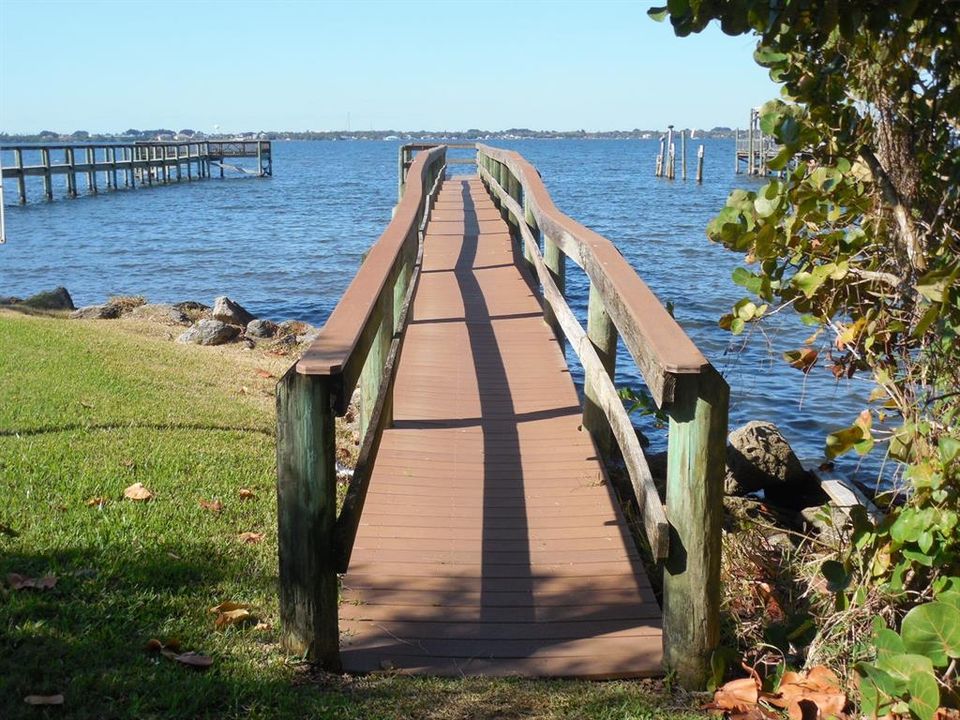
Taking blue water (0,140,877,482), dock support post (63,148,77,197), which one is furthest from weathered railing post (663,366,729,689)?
dock support post (63,148,77,197)

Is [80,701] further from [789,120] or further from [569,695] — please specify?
[789,120]

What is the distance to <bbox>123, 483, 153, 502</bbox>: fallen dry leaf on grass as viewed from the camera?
532cm

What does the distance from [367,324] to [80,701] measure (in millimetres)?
1630

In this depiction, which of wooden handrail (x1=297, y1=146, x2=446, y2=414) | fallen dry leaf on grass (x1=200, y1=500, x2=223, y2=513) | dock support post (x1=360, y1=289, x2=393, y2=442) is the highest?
wooden handrail (x1=297, y1=146, x2=446, y2=414)

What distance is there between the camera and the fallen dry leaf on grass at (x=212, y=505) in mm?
5312

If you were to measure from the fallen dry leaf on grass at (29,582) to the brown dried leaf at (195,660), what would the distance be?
30.7 inches

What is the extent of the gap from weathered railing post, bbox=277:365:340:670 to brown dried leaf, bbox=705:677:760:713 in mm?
1265

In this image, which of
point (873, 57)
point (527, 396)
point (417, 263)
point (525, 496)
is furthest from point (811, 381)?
point (873, 57)

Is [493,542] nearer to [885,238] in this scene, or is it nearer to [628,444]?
[628,444]

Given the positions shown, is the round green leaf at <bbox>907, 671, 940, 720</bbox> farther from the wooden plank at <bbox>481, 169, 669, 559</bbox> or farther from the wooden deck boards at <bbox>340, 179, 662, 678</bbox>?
the wooden deck boards at <bbox>340, 179, 662, 678</bbox>

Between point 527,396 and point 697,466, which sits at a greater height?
point 697,466

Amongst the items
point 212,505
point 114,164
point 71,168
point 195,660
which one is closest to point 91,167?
point 114,164

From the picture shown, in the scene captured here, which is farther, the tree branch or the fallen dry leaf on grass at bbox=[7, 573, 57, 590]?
the fallen dry leaf on grass at bbox=[7, 573, 57, 590]

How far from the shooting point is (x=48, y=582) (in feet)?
13.4
